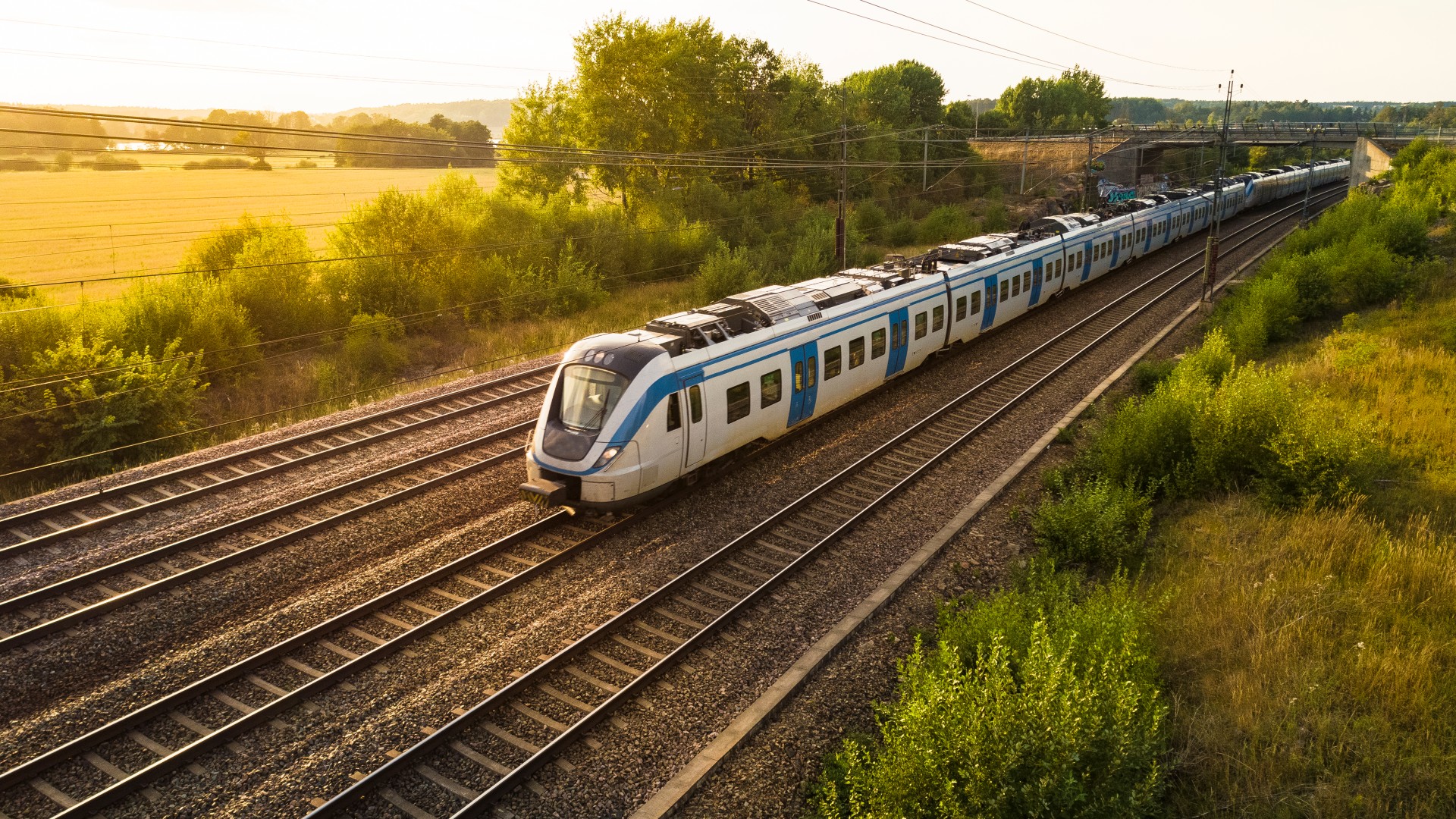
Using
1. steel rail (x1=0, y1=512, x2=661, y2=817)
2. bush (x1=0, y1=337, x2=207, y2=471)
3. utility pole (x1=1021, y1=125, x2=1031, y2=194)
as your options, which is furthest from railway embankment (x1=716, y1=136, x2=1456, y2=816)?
utility pole (x1=1021, y1=125, x2=1031, y2=194)

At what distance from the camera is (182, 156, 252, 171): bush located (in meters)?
65.6

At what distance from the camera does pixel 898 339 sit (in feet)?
64.4

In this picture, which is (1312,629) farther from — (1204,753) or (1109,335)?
(1109,335)

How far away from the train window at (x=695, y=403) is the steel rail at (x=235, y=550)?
478cm

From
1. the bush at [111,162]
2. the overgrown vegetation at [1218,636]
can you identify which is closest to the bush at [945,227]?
the overgrown vegetation at [1218,636]

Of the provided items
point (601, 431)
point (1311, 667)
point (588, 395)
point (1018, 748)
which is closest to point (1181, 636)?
point (1311, 667)

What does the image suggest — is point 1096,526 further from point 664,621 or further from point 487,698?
point 487,698

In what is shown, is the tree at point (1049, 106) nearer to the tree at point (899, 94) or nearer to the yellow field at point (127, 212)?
the tree at point (899, 94)

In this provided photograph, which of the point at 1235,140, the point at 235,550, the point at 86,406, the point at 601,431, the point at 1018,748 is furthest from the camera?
the point at 1235,140

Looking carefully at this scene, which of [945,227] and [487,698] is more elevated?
[945,227]

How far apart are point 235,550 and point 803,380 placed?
10.4 m

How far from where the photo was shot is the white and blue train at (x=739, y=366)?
1267cm

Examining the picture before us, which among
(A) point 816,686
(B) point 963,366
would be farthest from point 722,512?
(B) point 963,366

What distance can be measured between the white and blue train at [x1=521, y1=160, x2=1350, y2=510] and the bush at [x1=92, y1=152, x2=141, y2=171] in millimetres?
66263
